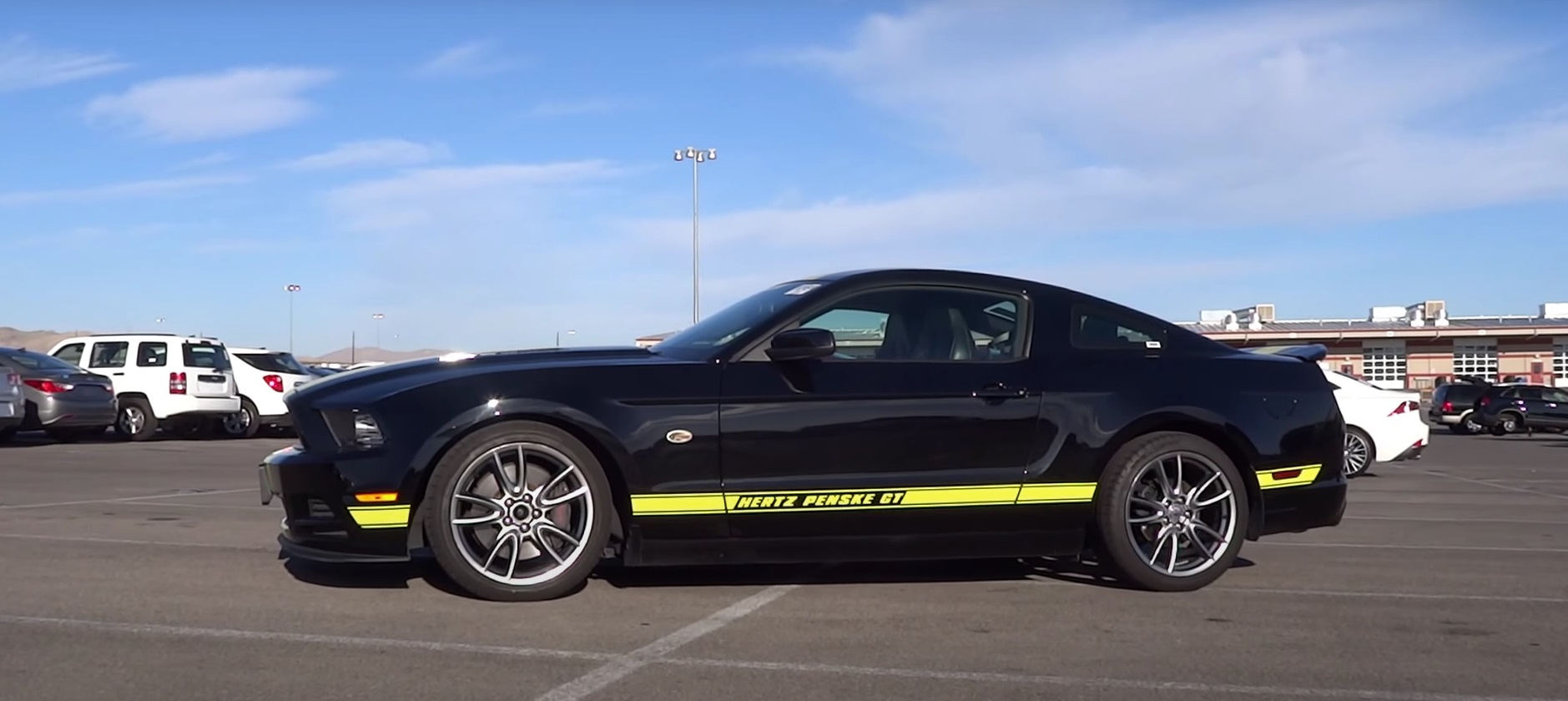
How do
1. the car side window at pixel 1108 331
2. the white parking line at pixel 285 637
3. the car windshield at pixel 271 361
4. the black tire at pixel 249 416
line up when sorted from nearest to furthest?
1. the white parking line at pixel 285 637
2. the car side window at pixel 1108 331
3. the black tire at pixel 249 416
4. the car windshield at pixel 271 361

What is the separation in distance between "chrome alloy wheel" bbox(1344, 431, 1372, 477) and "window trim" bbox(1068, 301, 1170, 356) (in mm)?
9471

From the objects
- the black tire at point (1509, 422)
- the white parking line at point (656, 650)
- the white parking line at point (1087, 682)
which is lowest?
the black tire at point (1509, 422)

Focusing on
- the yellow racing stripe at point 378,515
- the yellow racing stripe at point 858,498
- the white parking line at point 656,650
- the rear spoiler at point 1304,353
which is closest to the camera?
the white parking line at point 656,650

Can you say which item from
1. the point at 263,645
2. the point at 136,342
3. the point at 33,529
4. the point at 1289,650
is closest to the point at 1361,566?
the point at 1289,650

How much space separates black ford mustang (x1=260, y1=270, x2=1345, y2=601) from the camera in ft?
18.8

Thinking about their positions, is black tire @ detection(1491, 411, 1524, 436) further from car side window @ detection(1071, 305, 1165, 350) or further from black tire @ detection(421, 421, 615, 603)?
black tire @ detection(421, 421, 615, 603)

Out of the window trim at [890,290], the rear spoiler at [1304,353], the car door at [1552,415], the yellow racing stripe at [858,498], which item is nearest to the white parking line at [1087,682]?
the yellow racing stripe at [858,498]

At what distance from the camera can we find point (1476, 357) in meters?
62.8

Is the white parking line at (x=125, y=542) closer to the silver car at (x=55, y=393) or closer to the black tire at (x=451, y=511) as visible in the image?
the black tire at (x=451, y=511)

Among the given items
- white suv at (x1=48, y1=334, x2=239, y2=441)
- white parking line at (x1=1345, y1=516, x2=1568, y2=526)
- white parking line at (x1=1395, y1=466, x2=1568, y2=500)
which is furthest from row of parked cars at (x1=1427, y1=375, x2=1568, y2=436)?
white suv at (x1=48, y1=334, x2=239, y2=441)

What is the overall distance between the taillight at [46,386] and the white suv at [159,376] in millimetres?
1682

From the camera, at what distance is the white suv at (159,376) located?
20016 millimetres

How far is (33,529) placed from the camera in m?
8.20

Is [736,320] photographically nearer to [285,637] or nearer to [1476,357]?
[285,637]
